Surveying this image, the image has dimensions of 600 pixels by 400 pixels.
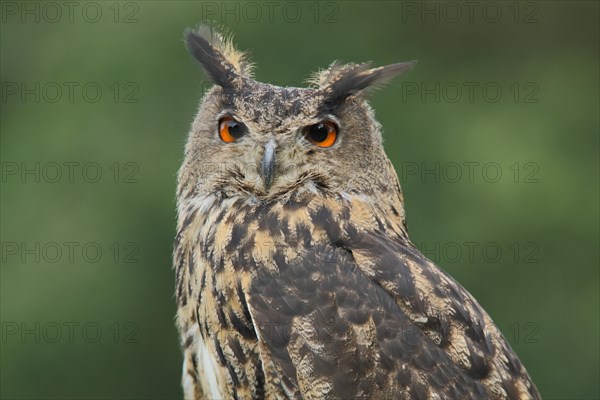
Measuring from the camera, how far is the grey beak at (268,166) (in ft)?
10.7

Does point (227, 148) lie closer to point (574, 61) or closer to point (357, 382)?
point (357, 382)

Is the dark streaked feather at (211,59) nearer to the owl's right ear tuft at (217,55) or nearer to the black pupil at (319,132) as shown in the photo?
the owl's right ear tuft at (217,55)

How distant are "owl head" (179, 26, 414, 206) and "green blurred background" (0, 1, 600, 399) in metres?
2.54

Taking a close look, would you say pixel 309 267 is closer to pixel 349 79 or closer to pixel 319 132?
pixel 319 132

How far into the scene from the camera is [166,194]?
6129 mm

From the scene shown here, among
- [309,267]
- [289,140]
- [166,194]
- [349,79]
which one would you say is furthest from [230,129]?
[166,194]

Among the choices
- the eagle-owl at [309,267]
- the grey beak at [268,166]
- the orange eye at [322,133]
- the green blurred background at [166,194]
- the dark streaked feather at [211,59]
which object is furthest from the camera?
the green blurred background at [166,194]

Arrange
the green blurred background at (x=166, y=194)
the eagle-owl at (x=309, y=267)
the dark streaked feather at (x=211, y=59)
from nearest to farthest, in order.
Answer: the eagle-owl at (x=309, y=267) < the dark streaked feather at (x=211, y=59) < the green blurred background at (x=166, y=194)

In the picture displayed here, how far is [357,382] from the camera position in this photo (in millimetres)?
2820

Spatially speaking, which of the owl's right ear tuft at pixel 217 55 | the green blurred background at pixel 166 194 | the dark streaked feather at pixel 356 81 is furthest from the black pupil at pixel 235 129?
the green blurred background at pixel 166 194

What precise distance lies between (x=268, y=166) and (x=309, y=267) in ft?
1.46

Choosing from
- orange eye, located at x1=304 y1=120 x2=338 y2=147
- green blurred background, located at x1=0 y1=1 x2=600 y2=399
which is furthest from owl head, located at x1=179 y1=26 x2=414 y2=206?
green blurred background, located at x1=0 y1=1 x2=600 y2=399

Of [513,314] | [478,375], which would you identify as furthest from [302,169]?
[513,314]

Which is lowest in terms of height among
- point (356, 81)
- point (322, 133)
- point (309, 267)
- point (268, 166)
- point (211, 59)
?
point (309, 267)
